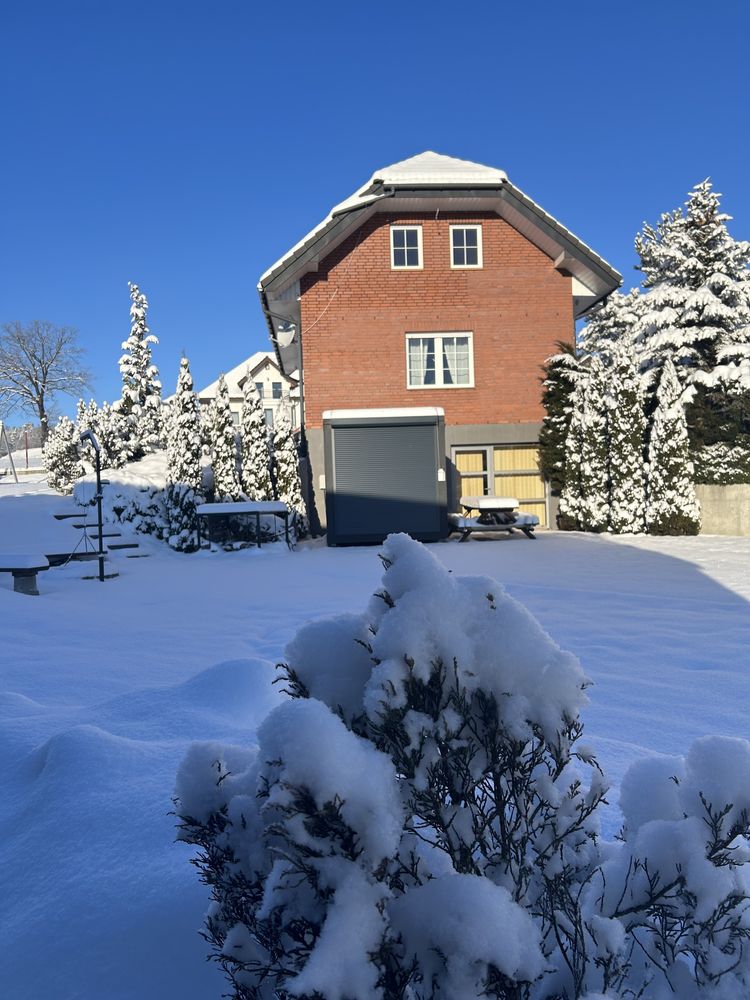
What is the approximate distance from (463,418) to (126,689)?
14000 mm

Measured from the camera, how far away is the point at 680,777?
1.59 metres

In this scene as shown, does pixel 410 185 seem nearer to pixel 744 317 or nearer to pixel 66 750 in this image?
pixel 744 317

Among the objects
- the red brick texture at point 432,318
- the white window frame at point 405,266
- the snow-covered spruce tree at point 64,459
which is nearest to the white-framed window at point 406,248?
the white window frame at point 405,266

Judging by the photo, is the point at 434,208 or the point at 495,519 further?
the point at 434,208

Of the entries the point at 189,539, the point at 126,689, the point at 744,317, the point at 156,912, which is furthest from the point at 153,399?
the point at 156,912

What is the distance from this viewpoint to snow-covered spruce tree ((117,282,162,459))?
31938mm

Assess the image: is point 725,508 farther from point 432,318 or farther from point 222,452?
point 222,452

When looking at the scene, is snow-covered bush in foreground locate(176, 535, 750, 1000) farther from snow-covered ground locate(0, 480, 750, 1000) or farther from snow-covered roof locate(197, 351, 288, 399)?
snow-covered roof locate(197, 351, 288, 399)

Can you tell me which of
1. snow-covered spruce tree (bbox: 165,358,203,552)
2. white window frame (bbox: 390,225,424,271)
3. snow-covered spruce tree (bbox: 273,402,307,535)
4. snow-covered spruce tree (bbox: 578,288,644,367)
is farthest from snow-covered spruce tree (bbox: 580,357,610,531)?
snow-covered spruce tree (bbox: 578,288,644,367)

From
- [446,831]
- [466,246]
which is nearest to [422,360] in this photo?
[466,246]

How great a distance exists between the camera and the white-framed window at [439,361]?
56.8 feet

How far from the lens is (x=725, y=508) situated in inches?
647

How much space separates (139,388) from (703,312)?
27.1 m

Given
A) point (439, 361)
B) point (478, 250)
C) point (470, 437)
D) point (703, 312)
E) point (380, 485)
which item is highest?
point (478, 250)
